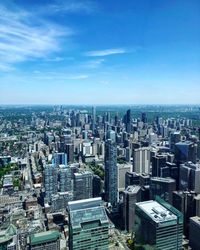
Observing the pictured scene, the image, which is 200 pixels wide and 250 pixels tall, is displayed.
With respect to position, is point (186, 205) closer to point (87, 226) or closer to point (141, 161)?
point (87, 226)

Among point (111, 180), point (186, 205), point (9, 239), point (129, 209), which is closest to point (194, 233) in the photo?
point (186, 205)

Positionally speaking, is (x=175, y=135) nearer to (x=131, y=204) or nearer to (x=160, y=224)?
(x=131, y=204)

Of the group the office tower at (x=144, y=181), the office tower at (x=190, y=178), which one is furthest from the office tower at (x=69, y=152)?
A: the office tower at (x=190, y=178)

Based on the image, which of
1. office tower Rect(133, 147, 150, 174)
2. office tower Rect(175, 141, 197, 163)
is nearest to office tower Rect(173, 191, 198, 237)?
office tower Rect(175, 141, 197, 163)

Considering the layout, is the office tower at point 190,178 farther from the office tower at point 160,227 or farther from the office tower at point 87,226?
the office tower at point 87,226

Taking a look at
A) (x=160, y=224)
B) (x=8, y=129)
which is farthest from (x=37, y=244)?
(x=8, y=129)

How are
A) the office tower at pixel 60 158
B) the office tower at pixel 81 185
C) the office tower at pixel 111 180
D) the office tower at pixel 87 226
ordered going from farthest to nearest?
the office tower at pixel 60 158 < the office tower at pixel 111 180 < the office tower at pixel 81 185 < the office tower at pixel 87 226

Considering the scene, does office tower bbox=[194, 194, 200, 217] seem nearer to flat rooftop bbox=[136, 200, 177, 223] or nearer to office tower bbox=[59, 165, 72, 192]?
flat rooftop bbox=[136, 200, 177, 223]
